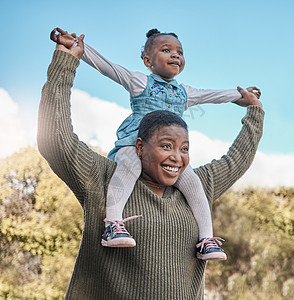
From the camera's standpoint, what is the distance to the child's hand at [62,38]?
1929 millimetres

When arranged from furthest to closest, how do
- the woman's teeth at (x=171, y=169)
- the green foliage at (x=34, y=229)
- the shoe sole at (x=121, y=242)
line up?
1. the green foliage at (x=34, y=229)
2. the woman's teeth at (x=171, y=169)
3. the shoe sole at (x=121, y=242)

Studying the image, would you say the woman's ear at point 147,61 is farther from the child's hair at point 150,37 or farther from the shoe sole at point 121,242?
the shoe sole at point 121,242

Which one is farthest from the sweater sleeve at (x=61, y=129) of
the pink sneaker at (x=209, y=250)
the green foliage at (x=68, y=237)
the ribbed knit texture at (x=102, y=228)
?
the green foliage at (x=68, y=237)

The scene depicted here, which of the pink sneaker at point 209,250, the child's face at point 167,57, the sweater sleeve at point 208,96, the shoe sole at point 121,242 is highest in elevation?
the child's face at point 167,57

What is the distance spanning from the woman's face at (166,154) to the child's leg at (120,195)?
8cm

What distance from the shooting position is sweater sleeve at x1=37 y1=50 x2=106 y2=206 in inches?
72.7

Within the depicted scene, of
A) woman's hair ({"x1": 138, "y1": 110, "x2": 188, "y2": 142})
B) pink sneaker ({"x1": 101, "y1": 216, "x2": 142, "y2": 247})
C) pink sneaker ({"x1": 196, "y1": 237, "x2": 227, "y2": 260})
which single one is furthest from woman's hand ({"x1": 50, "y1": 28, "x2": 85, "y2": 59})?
pink sneaker ({"x1": 196, "y1": 237, "x2": 227, "y2": 260})

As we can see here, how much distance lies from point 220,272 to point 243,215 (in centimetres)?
116

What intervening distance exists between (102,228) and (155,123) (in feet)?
1.83

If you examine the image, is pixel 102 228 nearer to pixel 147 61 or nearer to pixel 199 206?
pixel 199 206

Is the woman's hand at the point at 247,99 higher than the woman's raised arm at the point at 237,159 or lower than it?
higher

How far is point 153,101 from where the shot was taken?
237cm

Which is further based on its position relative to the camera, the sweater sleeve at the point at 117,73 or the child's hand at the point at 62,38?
the sweater sleeve at the point at 117,73

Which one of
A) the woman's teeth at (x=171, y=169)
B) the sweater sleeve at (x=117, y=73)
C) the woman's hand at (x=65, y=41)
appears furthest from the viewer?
the sweater sleeve at (x=117, y=73)
